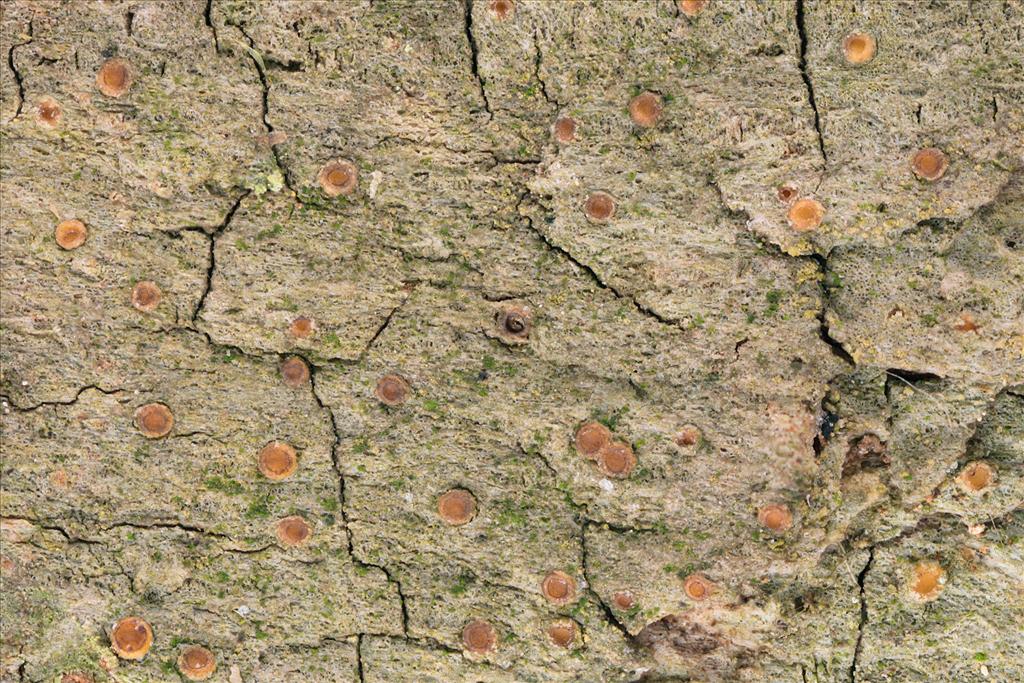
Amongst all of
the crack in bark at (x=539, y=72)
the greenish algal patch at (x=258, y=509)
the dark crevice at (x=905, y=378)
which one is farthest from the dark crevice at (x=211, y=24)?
the dark crevice at (x=905, y=378)

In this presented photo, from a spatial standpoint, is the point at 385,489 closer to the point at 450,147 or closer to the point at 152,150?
the point at 450,147

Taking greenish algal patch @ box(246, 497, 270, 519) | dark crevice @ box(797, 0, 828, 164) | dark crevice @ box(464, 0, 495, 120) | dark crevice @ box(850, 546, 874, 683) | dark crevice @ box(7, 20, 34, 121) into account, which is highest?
dark crevice @ box(797, 0, 828, 164)

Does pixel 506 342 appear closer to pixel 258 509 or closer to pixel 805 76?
pixel 258 509

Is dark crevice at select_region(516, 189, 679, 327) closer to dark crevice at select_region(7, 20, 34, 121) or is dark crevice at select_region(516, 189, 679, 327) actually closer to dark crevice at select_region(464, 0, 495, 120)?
dark crevice at select_region(464, 0, 495, 120)

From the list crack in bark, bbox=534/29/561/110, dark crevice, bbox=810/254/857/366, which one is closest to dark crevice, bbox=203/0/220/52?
crack in bark, bbox=534/29/561/110

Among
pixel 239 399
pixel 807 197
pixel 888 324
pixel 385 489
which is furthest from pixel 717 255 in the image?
pixel 239 399

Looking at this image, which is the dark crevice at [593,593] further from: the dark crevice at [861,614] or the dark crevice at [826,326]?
the dark crevice at [826,326]

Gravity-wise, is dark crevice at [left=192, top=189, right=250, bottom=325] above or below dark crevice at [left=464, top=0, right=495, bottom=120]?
below
